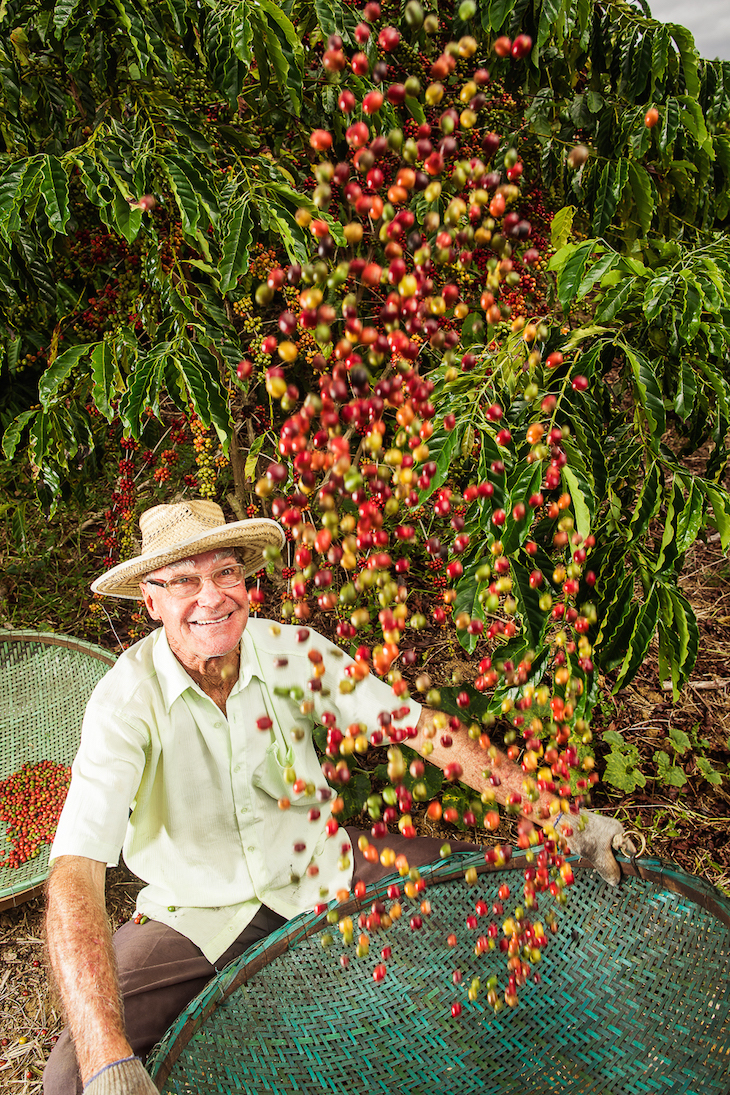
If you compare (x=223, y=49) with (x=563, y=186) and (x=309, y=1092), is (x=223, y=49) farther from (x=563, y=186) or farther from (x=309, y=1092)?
(x=309, y=1092)

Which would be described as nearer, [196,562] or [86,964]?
[86,964]

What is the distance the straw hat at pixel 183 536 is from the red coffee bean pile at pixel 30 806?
3.53ft

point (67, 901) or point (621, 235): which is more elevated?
point (621, 235)

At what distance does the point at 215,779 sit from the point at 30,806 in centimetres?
112

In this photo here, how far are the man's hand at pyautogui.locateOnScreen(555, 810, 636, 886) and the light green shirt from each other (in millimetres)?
424

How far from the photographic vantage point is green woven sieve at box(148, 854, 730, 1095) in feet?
4.16

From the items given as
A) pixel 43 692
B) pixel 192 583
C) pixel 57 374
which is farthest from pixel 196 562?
pixel 43 692

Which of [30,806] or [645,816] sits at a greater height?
[645,816]

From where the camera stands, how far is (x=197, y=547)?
1.44 meters

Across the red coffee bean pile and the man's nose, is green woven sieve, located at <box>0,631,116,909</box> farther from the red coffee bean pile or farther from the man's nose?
the man's nose

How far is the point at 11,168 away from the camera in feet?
4.75

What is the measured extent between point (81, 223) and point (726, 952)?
7.75 ft

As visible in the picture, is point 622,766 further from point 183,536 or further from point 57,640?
point 57,640

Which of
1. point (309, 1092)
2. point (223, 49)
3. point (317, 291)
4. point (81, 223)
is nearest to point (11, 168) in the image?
point (223, 49)
